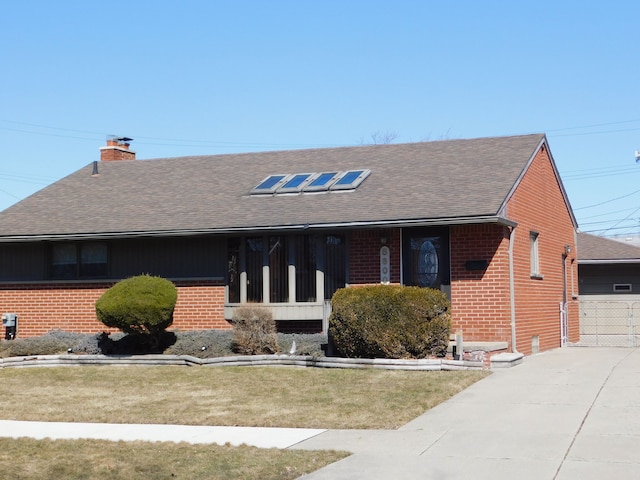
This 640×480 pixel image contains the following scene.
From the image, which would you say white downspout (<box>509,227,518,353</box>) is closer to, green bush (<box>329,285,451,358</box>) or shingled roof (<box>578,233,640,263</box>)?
green bush (<box>329,285,451,358</box>)

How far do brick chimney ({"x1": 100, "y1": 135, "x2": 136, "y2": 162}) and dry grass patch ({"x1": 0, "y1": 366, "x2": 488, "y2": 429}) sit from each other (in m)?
12.0

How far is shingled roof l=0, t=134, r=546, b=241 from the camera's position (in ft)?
65.1

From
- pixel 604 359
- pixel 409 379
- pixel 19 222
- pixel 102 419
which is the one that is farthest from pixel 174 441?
pixel 19 222

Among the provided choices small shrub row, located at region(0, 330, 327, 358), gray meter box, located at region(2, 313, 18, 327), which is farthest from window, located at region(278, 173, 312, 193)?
gray meter box, located at region(2, 313, 18, 327)

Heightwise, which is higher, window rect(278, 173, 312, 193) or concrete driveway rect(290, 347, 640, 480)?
window rect(278, 173, 312, 193)

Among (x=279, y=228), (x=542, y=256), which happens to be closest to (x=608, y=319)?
(x=542, y=256)

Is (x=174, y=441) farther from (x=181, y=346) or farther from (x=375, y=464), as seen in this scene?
(x=181, y=346)

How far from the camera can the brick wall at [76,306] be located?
21.3 metres

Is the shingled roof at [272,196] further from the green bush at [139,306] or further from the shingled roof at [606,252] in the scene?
the shingled roof at [606,252]

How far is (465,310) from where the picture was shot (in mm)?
19391

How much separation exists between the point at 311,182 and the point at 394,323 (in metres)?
6.58

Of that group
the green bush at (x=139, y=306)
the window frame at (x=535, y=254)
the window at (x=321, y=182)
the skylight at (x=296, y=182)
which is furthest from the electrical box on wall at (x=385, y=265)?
the green bush at (x=139, y=306)

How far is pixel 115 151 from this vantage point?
2905cm

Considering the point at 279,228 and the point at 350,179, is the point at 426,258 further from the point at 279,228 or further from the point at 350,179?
the point at 350,179
